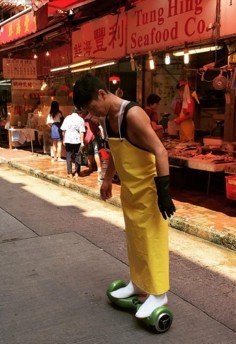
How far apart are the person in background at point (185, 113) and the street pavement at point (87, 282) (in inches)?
121

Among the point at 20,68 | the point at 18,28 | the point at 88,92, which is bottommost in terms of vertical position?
the point at 88,92

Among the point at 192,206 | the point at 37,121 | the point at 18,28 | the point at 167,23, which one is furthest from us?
the point at 37,121

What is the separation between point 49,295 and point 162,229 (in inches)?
58.2

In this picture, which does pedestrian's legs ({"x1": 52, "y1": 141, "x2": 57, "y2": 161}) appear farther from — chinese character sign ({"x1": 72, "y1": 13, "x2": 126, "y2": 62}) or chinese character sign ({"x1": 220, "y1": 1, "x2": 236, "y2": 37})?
chinese character sign ({"x1": 220, "y1": 1, "x2": 236, "y2": 37})

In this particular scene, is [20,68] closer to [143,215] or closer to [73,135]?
[73,135]

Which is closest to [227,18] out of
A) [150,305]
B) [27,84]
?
[150,305]

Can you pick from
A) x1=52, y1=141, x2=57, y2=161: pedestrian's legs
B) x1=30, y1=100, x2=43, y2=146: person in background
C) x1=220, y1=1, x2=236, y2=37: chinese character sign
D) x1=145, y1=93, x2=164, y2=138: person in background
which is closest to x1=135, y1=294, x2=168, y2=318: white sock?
x1=220, y1=1, x2=236, y2=37: chinese character sign

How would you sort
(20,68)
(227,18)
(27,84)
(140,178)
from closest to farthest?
(140,178) → (227,18) → (20,68) → (27,84)

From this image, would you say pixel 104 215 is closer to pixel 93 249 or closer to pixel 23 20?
pixel 93 249

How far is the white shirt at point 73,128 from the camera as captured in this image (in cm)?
1078

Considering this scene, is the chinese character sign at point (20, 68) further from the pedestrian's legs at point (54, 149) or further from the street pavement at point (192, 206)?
the street pavement at point (192, 206)

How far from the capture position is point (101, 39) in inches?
429

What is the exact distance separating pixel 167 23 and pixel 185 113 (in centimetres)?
203

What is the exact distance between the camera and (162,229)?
139 inches
